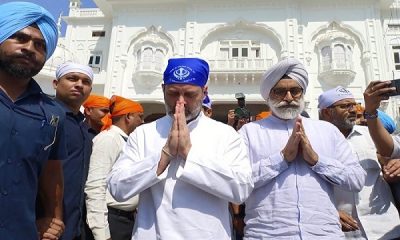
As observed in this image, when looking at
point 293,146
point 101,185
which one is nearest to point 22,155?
point 101,185

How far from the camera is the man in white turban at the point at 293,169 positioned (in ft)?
6.26

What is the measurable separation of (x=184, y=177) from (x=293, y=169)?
2.39ft

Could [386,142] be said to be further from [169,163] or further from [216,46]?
[216,46]

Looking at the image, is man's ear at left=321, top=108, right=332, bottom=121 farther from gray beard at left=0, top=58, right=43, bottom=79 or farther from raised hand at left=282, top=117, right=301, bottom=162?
gray beard at left=0, top=58, right=43, bottom=79

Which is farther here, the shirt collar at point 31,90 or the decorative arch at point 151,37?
the decorative arch at point 151,37

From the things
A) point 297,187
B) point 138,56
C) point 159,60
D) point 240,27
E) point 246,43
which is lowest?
point 297,187

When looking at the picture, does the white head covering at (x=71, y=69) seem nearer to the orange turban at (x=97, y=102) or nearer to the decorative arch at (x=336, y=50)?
the orange turban at (x=97, y=102)

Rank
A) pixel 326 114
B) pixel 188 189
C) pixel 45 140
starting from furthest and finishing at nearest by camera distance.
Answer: pixel 326 114
pixel 188 189
pixel 45 140

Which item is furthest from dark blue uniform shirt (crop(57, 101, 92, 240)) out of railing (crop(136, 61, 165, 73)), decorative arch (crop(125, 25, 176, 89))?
railing (crop(136, 61, 165, 73))

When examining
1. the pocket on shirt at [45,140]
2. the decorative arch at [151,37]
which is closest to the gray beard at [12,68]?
the pocket on shirt at [45,140]

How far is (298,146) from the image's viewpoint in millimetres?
1997

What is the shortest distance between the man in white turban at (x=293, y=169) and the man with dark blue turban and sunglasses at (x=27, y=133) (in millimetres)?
1119

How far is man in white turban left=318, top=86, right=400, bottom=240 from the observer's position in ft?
7.31

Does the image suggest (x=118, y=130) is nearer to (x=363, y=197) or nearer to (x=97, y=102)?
(x=97, y=102)
